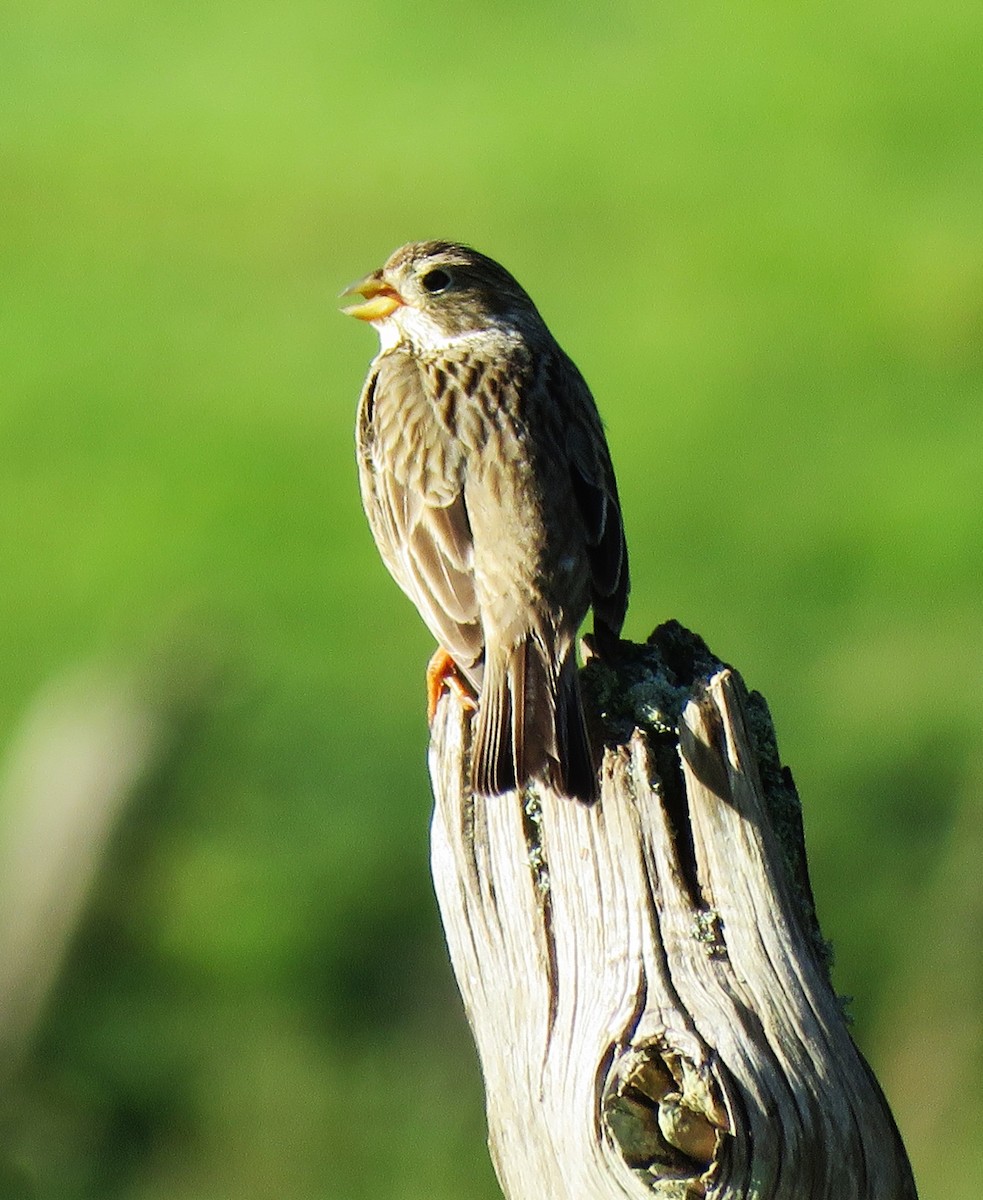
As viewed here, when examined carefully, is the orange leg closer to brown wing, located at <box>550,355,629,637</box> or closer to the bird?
the bird

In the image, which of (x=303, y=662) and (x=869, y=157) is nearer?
(x=303, y=662)

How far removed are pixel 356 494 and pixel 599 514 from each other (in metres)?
8.27

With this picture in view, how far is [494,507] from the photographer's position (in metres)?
5.63

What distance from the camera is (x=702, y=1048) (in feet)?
12.7

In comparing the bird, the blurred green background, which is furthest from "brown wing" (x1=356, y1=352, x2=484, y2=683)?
the blurred green background

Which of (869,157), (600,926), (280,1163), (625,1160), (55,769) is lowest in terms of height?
(625,1160)

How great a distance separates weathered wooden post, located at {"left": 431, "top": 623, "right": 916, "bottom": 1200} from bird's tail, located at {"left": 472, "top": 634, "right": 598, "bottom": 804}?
46 millimetres

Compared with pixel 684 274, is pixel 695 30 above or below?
above

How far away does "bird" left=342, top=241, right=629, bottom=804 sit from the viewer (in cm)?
463

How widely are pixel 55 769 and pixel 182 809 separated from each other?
1.09 meters

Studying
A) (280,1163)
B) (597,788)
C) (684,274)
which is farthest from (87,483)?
(597,788)

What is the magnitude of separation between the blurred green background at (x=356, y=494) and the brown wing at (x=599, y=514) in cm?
267

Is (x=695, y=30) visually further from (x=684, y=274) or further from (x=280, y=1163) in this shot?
(x=280, y=1163)

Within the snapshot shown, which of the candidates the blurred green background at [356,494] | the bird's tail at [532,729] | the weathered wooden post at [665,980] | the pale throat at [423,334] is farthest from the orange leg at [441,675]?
the blurred green background at [356,494]
